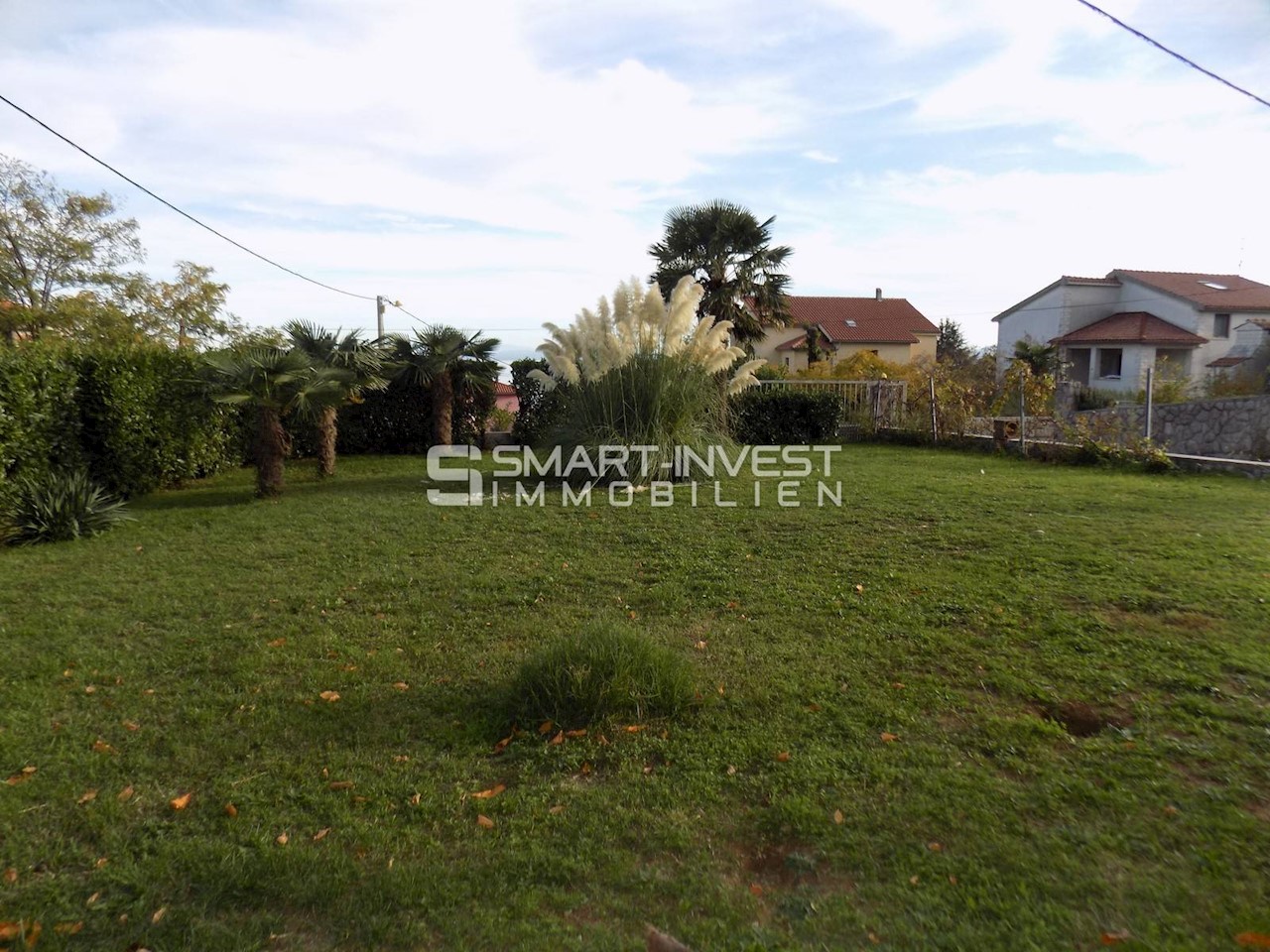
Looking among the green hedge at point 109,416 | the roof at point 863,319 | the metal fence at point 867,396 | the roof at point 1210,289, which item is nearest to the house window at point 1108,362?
the roof at point 1210,289

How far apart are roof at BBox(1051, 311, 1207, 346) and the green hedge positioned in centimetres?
3072

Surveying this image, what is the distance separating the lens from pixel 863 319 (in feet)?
146

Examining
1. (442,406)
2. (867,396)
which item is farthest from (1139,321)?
(442,406)

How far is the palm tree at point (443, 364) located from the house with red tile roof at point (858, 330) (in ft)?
89.2

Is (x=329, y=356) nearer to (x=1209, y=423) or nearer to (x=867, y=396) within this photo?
(x=867, y=396)

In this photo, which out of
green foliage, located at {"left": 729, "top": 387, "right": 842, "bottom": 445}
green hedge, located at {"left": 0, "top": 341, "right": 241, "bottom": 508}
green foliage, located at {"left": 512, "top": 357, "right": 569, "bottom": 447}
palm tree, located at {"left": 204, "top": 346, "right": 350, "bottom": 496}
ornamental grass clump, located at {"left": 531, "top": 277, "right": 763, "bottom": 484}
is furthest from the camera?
green foliage, located at {"left": 729, "top": 387, "right": 842, "bottom": 445}

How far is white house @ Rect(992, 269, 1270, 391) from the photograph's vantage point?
100 feet

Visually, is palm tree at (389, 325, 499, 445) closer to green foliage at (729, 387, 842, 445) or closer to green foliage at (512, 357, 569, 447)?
green foliage at (512, 357, 569, 447)

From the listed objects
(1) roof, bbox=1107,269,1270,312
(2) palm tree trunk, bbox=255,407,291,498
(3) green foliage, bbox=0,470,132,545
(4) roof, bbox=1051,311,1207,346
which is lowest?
(3) green foliage, bbox=0,470,132,545

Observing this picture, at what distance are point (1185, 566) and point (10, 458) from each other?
10.5 metres

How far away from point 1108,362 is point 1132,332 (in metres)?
1.75

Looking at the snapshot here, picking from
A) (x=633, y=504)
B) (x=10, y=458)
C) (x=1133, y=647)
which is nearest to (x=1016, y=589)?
(x=1133, y=647)

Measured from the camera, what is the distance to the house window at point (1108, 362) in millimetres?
32219

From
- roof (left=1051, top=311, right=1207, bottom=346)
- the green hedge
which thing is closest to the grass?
the green hedge
